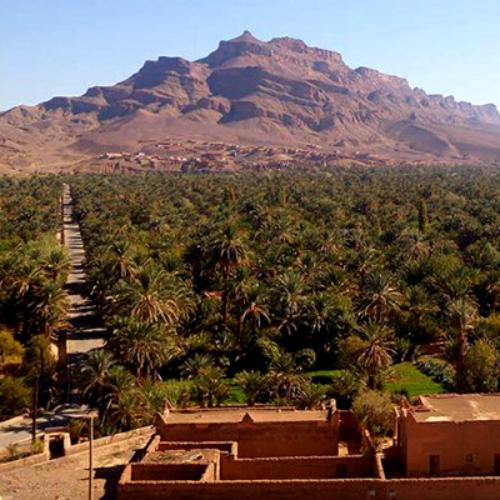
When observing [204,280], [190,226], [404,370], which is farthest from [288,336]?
[190,226]

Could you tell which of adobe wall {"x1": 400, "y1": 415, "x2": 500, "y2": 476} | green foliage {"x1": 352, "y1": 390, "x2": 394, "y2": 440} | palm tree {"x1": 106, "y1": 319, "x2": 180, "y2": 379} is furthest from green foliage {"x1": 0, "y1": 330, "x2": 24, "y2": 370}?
adobe wall {"x1": 400, "y1": 415, "x2": 500, "y2": 476}

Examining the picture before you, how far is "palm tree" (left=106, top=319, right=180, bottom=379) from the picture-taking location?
1371 inches

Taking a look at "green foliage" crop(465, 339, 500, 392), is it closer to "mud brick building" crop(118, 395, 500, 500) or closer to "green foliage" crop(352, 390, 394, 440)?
"green foliage" crop(352, 390, 394, 440)

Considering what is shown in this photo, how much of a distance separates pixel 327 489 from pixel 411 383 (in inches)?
733

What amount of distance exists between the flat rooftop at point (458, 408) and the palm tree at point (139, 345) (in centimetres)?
1453

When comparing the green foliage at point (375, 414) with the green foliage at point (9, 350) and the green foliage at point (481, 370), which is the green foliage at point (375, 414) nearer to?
the green foliage at point (481, 370)

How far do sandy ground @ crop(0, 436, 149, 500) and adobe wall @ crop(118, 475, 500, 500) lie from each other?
8.29ft

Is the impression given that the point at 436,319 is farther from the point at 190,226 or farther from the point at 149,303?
the point at 190,226

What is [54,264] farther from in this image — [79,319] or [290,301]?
[290,301]

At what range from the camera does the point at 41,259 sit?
4966 centimetres

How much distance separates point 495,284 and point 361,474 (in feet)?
92.2

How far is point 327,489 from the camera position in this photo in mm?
22297

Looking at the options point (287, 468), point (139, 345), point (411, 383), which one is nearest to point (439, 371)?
point (411, 383)

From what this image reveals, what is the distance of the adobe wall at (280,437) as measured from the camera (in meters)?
25.9
